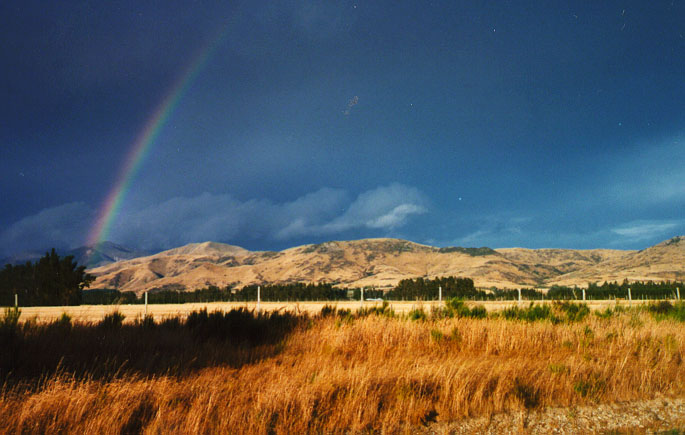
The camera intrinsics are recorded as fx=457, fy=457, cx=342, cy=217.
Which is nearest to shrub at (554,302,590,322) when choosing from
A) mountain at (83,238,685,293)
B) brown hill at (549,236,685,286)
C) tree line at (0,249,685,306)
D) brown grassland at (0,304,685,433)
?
brown grassland at (0,304,685,433)

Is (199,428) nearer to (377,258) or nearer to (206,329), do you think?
(206,329)

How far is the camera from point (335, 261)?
171 metres

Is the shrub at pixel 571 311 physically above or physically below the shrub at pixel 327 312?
below

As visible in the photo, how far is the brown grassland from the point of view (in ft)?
19.0

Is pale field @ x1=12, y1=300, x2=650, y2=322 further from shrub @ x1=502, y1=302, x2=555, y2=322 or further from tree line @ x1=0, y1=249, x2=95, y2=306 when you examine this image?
tree line @ x1=0, y1=249, x2=95, y2=306

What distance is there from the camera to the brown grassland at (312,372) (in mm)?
5805

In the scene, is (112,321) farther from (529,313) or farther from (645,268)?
(645,268)

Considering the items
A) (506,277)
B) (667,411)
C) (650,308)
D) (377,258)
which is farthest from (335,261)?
(667,411)

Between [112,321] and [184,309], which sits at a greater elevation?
[112,321]

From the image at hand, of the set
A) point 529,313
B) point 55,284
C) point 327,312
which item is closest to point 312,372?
point 327,312

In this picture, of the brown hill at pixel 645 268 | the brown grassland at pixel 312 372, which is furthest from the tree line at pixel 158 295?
the brown hill at pixel 645 268

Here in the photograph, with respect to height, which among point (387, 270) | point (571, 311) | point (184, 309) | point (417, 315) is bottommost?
point (184, 309)

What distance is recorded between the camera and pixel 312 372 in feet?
25.3

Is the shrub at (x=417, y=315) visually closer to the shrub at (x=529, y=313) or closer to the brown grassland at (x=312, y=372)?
the brown grassland at (x=312, y=372)
